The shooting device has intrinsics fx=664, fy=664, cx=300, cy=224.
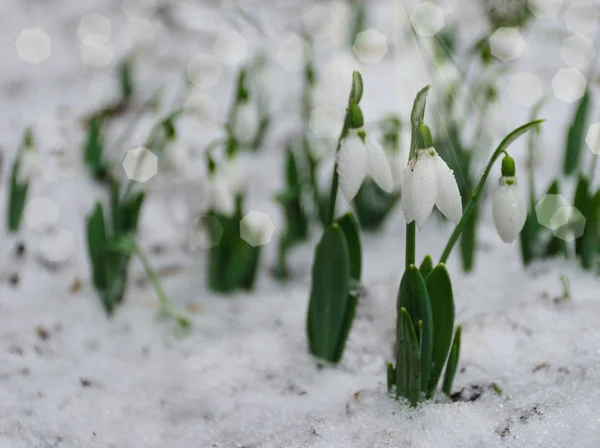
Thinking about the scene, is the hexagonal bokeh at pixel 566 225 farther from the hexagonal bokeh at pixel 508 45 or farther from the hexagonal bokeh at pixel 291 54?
the hexagonal bokeh at pixel 291 54

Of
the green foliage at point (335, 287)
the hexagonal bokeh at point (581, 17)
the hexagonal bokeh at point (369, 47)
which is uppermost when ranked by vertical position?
the hexagonal bokeh at point (581, 17)

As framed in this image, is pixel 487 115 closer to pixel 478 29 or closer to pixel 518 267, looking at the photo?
pixel 518 267

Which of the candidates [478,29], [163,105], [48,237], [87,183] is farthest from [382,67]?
[48,237]

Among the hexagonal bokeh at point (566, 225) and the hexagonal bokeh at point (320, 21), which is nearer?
the hexagonal bokeh at point (566, 225)

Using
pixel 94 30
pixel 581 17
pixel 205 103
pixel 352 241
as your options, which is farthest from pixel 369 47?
pixel 352 241

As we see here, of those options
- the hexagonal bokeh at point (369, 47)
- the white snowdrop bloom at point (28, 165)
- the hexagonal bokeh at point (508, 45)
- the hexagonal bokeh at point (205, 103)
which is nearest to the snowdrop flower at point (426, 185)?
the white snowdrop bloom at point (28, 165)

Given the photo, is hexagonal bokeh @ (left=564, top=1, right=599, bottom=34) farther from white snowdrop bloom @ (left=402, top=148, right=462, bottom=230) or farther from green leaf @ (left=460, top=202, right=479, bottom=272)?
white snowdrop bloom @ (left=402, top=148, right=462, bottom=230)
